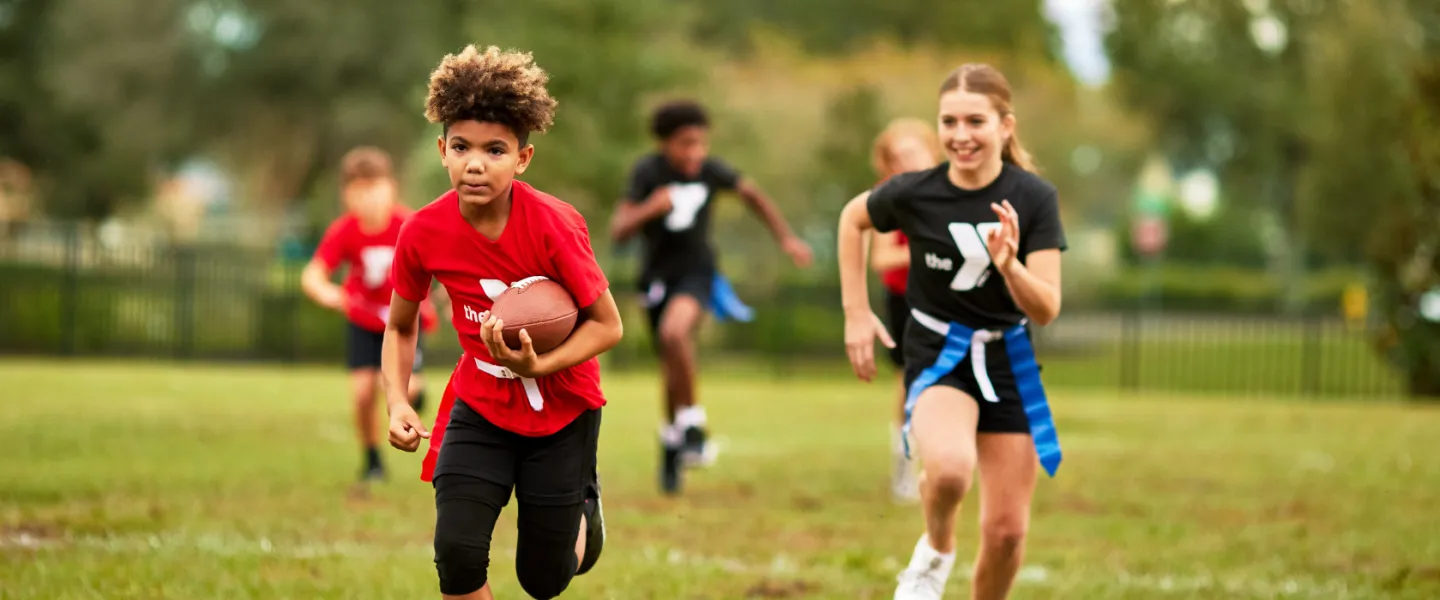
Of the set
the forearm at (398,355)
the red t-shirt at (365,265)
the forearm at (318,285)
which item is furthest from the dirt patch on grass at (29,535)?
the forearm at (398,355)

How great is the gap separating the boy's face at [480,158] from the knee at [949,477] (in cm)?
175

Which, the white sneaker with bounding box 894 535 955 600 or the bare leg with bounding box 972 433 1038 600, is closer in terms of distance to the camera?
the bare leg with bounding box 972 433 1038 600

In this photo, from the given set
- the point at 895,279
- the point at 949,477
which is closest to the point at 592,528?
the point at 949,477

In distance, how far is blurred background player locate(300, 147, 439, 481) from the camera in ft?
31.1

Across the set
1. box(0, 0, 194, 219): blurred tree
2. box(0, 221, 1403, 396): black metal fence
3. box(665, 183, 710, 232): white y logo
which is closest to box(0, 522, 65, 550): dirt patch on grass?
box(665, 183, 710, 232): white y logo

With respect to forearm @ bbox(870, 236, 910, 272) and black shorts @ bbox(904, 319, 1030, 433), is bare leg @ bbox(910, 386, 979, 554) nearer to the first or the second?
black shorts @ bbox(904, 319, 1030, 433)

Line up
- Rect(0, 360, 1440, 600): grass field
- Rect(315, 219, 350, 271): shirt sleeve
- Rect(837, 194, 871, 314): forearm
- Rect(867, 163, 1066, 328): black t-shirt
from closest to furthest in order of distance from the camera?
Rect(867, 163, 1066, 328): black t-shirt → Rect(837, 194, 871, 314): forearm → Rect(0, 360, 1440, 600): grass field → Rect(315, 219, 350, 271): shirt sleeve

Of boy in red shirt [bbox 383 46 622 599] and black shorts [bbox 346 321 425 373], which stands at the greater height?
boy in red shirt [bbox 383 46 622 599]

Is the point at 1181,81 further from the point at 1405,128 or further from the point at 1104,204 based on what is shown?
the point at 1405,128

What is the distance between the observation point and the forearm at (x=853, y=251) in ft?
18.9

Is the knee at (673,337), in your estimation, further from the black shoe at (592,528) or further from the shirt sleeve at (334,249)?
the black shoe at (592,528)

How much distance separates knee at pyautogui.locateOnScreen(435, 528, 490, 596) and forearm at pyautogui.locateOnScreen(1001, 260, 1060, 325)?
1.85 meters

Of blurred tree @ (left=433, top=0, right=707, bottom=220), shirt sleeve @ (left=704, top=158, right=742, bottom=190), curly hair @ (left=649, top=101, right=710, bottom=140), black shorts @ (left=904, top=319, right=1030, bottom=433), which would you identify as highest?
blurred tree @ (left=433, top=0, right=707, bottom=220)

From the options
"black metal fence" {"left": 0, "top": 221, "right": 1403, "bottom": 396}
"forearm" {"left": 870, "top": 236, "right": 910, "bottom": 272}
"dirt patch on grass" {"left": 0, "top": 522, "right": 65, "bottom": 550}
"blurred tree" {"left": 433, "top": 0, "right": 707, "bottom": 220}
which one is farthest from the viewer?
"blurred tree" {"left": 433, "top": 0, "right": 707, "bottom": 220}
